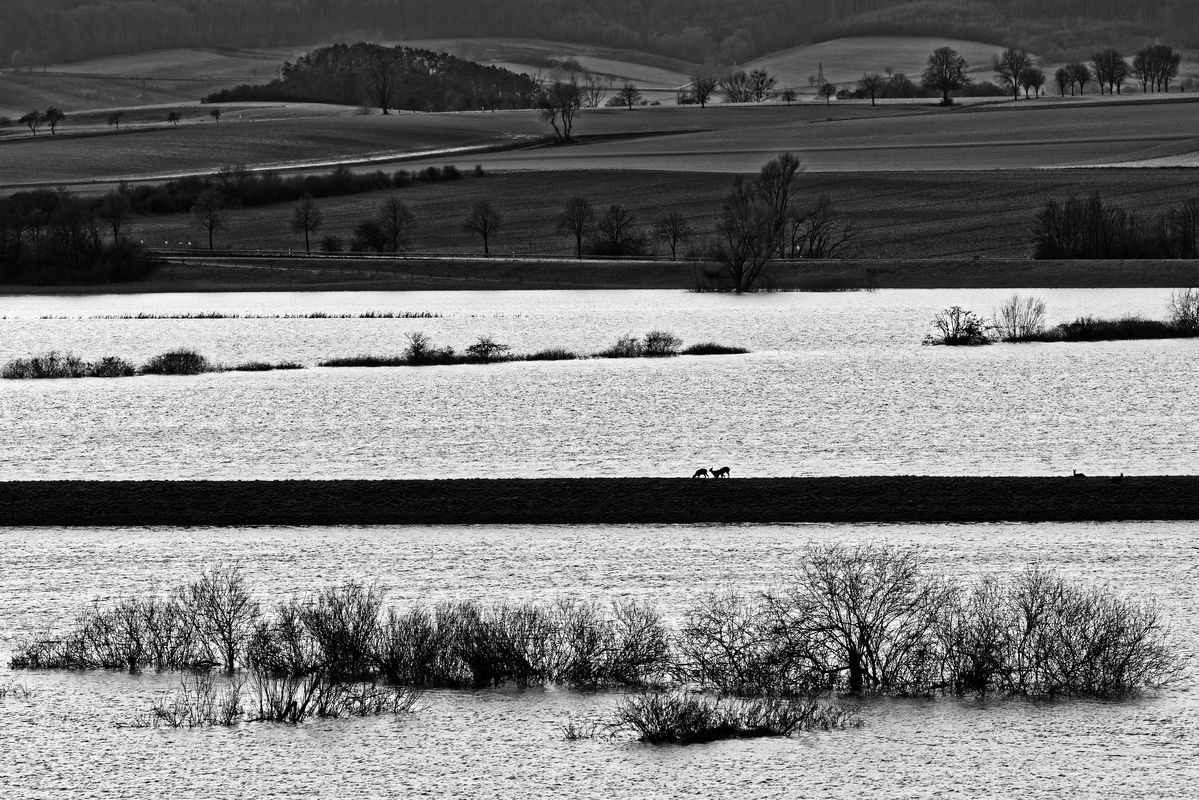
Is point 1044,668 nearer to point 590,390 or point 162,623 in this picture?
point 162,623

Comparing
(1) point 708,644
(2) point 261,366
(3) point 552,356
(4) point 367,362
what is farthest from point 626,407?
(1) point 708,644

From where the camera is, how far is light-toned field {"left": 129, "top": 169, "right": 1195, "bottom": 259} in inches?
3674

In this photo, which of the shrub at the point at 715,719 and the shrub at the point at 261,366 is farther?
the shrub at the point at 261,366

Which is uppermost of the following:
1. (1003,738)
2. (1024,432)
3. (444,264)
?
(444,264)

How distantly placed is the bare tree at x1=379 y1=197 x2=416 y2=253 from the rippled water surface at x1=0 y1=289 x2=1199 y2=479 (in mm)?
35725

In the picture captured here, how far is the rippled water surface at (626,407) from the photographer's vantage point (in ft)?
106

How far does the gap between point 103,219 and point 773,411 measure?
8304cm

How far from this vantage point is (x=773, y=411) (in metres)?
39.6

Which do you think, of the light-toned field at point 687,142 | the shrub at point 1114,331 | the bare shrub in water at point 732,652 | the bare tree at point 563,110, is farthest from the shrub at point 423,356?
the bare tree at point 563,110

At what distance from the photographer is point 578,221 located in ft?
315

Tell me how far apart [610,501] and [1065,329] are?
3247cm

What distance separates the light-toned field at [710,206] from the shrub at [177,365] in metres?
45.9

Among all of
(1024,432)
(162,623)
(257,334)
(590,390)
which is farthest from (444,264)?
(162,623)

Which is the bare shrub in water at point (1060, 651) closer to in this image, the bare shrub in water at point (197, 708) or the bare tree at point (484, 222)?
the bare shrub in water at point (197, 708)
